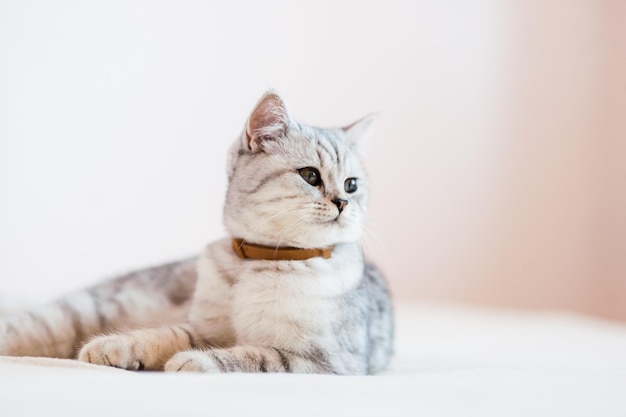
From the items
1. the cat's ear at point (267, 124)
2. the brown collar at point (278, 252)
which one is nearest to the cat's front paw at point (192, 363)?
the brown collar at point (278, 252)

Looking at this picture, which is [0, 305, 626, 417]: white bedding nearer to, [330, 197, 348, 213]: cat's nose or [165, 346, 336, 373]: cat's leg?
[165, 346, 336, 373]: cat's leg

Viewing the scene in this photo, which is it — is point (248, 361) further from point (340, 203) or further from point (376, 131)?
point (376, 131)

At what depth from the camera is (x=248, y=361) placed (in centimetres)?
151

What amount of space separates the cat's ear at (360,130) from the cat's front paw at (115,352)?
2.94ft

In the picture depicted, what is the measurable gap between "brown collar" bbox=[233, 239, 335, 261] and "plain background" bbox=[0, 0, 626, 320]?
5.53 ft

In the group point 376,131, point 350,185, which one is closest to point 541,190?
point 376,131

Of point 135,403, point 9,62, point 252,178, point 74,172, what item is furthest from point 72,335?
point 9,62

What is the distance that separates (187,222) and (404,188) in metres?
1.36

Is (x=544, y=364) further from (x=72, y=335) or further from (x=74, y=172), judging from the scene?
(x=74, y=172)

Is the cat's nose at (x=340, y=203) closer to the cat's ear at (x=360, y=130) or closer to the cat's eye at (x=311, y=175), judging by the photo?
the cat's eye at (x=311, y=175)

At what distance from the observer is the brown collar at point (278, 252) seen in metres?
1.77

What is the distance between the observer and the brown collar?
177cm

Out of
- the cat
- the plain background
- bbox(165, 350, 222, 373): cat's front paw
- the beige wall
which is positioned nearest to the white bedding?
bbox(165, 350, 222, 373): cat's front paw

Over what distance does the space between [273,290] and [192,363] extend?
1.08 ft
